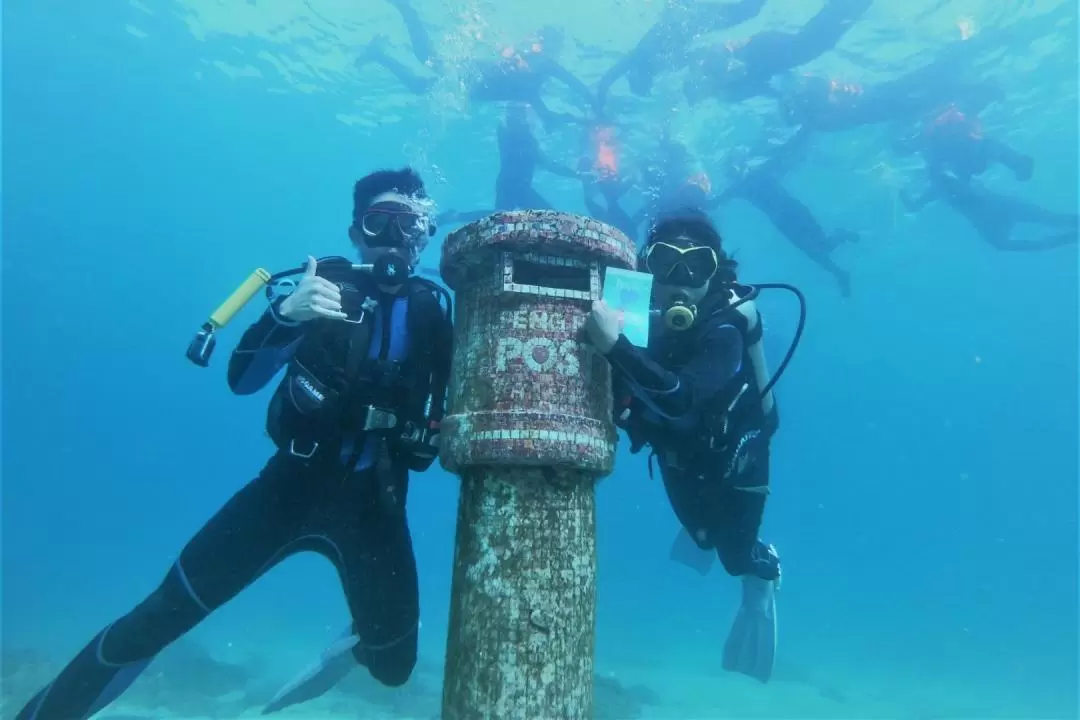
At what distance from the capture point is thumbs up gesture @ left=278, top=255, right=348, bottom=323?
338 cm

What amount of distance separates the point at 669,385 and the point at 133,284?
2664 inches

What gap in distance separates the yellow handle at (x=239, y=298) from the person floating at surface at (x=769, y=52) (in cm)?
1486

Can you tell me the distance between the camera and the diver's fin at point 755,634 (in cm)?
667

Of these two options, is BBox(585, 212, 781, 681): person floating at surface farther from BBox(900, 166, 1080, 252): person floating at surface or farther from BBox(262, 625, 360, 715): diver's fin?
BBox(900, 166, 1080, 252): person floating at surface

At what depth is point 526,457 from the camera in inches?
115

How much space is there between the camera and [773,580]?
6.54 m

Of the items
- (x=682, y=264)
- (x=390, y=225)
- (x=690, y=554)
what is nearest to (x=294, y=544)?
(x=390, y=225)

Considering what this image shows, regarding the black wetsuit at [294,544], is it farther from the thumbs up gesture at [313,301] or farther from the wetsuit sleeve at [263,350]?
the thumbs up gesture at [313,301]

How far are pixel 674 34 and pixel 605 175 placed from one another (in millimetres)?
4117

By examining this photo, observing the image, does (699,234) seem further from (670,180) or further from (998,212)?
(998,212)

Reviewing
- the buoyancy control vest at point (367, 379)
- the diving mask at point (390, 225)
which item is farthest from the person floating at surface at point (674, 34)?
the buoyancy control vest at point (367, 379)

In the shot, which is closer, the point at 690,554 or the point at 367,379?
Result: the point at 367,379

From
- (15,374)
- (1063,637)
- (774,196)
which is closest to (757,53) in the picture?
(774,196)

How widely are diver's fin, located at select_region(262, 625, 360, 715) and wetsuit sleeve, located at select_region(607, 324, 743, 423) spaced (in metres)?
3.18
